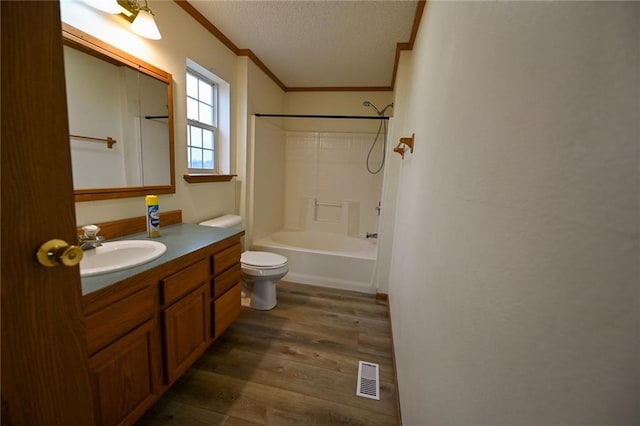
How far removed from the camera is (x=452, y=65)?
924mm

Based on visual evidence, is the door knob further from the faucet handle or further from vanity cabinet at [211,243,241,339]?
vanity cabinet at [211,243,241,339]

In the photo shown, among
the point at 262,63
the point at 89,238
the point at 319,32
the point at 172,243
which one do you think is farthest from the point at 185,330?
the point at 262,63

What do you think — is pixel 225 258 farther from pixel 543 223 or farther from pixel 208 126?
pixel 543 223

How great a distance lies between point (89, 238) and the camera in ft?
4.26

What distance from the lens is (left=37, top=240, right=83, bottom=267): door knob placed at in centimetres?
52

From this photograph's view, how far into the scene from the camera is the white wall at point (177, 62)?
1380mm

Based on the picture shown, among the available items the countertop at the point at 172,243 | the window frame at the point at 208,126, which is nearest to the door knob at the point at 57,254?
the countertop at the point at 172,243

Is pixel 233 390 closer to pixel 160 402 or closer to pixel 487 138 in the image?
pixel 160 402

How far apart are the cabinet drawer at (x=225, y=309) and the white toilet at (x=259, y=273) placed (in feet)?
1.04

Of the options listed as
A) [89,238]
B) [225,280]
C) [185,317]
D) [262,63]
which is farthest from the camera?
[262,63]

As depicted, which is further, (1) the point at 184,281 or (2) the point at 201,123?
(2) the point at 201,123

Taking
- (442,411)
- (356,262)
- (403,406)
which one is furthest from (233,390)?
(356,262)

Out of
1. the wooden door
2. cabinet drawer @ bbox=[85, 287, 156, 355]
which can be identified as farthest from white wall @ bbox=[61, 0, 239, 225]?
the wooden door

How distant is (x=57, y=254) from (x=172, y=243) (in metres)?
1.04
